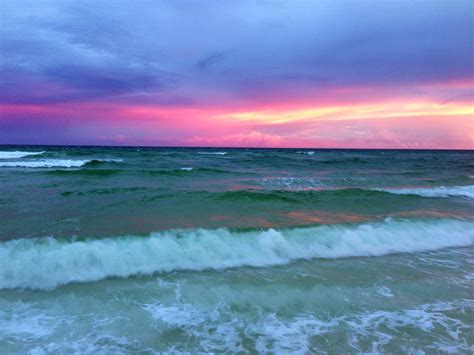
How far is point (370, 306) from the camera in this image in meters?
4.62

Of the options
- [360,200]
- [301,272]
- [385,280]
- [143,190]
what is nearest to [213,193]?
[143,190]

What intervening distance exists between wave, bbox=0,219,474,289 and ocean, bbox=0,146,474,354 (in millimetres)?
34

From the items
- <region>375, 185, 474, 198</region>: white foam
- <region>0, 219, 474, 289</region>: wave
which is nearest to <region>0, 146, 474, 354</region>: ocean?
<region>0, 219, 474, 289</region>: wave

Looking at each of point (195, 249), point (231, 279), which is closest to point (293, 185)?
point (195, 249)

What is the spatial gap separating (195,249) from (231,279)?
1653 mm

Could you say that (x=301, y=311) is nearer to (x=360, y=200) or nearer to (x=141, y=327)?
(x=141, y=327)

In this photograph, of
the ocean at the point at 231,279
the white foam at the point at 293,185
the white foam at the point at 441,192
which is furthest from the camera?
the white foam at the point at 293,185

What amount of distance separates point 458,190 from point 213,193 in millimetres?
13289

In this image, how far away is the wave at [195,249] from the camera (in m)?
5.75

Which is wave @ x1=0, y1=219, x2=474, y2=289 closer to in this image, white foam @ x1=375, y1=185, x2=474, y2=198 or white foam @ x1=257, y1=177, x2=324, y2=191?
white foam @ x1=375, y1=185, x2=474, y2=198

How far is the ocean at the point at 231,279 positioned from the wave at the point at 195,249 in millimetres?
34

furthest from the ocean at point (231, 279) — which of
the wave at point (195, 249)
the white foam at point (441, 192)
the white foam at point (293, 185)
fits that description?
the white foam at point (293, 185)

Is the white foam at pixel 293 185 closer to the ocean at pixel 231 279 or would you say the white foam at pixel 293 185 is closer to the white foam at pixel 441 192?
the white foam at pixel 441 192

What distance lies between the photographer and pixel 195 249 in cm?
694
